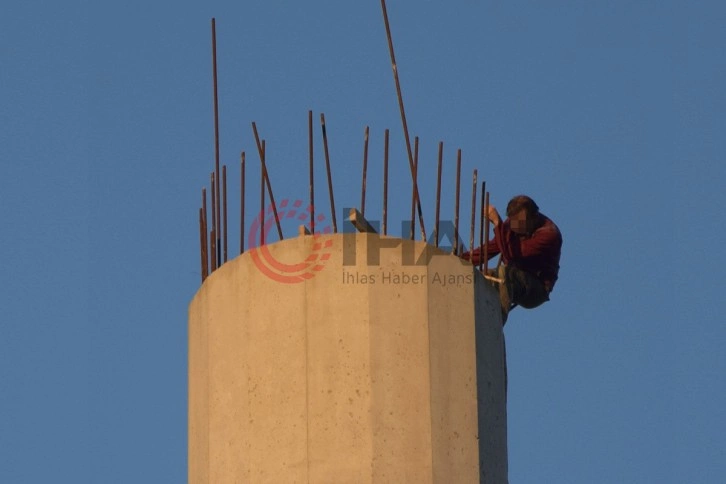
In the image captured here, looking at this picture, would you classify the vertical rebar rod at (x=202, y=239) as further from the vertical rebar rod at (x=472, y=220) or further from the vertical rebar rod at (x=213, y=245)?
the vertical rebar rod at (x=472, y=220)

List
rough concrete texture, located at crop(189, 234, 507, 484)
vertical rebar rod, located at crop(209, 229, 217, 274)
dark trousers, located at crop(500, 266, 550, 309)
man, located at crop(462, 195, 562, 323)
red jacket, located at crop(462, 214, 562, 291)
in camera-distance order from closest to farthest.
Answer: rough concrete texture, located at crop(189, 234, 507, 484) < vertical rebar rod, located at crop(209, 229, 217, 274) < dark trousers, located at crop(500, 266, 550, 309) < man, located at crop(462, 195, 562, 323) < red jacket, located at crop(462, 214, 562, 291)

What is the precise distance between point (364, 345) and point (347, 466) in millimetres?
995

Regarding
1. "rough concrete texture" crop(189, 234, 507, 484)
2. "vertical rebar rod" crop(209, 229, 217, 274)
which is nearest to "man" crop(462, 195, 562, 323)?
"rough concrete texture" crop(189, 234, 507, 484)

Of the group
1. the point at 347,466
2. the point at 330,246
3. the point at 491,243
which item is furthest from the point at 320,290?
the point at 491,243

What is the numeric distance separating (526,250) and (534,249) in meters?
0.08

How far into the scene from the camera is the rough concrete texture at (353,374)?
1642cm

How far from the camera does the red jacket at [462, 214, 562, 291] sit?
18906 millimetres

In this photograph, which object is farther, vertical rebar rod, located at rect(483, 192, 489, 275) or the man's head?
the man's head

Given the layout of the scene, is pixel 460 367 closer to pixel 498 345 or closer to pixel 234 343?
pixel 498 345

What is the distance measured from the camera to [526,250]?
748 inches

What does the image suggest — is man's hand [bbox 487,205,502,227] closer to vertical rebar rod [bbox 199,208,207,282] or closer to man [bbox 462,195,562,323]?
man [bbox 462,195,562,323]

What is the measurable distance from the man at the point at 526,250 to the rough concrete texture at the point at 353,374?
141cm

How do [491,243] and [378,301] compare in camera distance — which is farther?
[491,243]

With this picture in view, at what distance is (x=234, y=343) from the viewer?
17.0 metres
